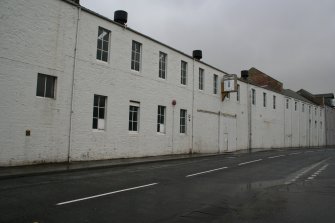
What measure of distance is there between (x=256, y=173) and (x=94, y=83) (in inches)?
356

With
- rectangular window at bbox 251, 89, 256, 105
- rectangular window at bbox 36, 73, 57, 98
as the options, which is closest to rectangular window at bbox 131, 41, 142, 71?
rectangular window at bbox 36, 73, 57, 98

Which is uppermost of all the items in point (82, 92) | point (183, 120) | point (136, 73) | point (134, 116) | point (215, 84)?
point (215, 84)

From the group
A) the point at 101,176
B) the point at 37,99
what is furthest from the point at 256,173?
the point at 37,99

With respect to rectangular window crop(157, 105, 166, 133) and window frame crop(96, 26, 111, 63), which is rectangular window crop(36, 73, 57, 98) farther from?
rectangular window crop(157, 105, 166, 133)

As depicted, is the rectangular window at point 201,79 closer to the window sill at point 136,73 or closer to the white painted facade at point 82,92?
the white painted facade at point 82,92

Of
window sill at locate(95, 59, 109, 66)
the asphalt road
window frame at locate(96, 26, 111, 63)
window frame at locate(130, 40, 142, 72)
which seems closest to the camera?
the asphalt road

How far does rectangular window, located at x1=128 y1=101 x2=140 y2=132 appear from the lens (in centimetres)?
1981

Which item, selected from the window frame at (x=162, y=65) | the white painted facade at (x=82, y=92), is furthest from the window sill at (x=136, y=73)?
the window frame at (x=162, y=65)

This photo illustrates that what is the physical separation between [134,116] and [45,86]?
6248 mm

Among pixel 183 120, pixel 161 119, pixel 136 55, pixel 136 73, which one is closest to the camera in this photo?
pixel 136 73

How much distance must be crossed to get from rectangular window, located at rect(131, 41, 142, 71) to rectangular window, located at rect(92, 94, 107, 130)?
3.23 metres

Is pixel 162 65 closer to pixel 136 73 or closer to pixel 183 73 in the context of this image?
pixel 183 73

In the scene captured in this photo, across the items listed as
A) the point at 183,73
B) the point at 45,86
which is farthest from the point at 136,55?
the point at 45,86

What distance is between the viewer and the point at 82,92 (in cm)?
1662
